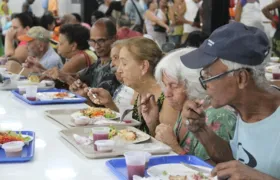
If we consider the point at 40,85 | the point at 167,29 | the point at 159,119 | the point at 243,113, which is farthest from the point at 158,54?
the point at 167,29

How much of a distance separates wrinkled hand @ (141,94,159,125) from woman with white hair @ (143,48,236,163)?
23cm

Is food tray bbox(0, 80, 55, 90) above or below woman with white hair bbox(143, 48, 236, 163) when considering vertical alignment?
below

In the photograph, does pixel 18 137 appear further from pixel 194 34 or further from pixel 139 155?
pixel 194 34

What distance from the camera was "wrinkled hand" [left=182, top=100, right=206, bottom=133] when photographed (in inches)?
76.9

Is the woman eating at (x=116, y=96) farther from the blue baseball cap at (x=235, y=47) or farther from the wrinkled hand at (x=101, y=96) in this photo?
the blue baseball cap at (x=235, y=47)

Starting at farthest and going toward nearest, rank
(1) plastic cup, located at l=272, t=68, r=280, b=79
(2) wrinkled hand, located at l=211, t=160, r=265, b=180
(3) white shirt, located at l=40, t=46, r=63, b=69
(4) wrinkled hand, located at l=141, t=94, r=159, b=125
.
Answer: (3) white shirt, located at l=40, t=46, r=63, b=69
(1) plastic cup, located at l=272, t=68, r=280, b=79
(4) wrinkled hand, located at l=141, t=94, r=159, b=125
(2) wrinkled hand, located at l=211, t=160, r=265, b=180

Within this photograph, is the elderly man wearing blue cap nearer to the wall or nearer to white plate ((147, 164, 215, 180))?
white plate ((147, 164, 215, 180))

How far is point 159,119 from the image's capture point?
8.61 ft

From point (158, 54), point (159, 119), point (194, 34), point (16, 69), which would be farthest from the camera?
point (16, 69)

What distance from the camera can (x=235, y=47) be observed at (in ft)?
5.56

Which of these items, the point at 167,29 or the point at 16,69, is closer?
the point at 16,69

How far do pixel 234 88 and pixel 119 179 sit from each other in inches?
22.0

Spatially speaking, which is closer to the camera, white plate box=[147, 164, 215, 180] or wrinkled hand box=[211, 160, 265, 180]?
wrinkled hand box=[211, 160, 265, 180]

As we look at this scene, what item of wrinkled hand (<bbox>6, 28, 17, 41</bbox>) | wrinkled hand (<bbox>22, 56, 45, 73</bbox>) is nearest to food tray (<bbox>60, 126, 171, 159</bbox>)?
wrinkled hand (<bbox>22, 56, 45, 73</bbox>)
